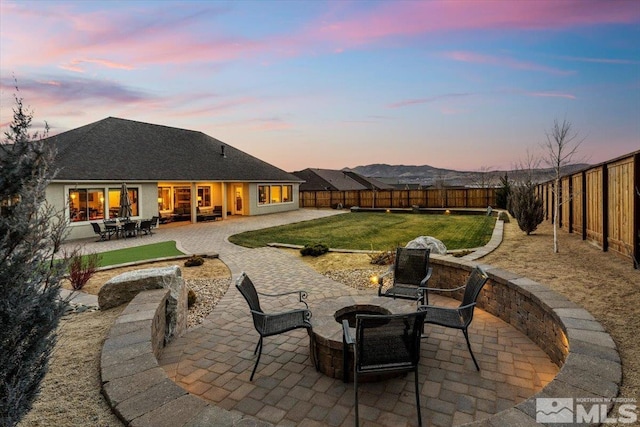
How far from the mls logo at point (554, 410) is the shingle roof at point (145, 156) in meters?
18.4

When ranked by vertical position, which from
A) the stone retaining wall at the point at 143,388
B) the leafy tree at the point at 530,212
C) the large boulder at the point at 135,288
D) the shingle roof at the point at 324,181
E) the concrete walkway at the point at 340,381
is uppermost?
the shingle roof at the point at 324,181

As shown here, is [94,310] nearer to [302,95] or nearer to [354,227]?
[354,227]

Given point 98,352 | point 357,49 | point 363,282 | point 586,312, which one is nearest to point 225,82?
point 357,49

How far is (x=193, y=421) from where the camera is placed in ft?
7.36

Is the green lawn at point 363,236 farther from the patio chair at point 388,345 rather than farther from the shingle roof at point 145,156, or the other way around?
the patio chair at point 388,345

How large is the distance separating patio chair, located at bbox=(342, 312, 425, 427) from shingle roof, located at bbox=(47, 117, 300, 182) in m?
17.1

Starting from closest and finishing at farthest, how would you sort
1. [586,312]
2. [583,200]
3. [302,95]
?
[586,312]
[583,200]
[302,95]

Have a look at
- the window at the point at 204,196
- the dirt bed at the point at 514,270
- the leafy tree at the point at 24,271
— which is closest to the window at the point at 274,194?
the window at the point at 204,196

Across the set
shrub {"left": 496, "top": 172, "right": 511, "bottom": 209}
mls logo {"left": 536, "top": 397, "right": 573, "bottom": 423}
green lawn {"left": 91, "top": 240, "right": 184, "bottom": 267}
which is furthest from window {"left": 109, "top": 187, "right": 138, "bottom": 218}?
shrub {"left": 496, "top": 172, "right": 511, "bottom": 209}

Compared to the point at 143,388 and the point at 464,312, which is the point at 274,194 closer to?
the point at 464,312

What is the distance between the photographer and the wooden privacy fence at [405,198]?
28.6 meters

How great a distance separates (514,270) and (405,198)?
2450cm

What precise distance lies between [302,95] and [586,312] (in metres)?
19.5

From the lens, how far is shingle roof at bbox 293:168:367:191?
39.3 m
